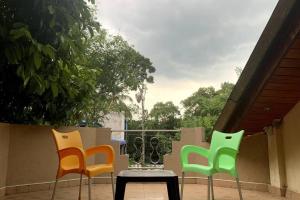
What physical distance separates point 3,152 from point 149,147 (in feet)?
9.95

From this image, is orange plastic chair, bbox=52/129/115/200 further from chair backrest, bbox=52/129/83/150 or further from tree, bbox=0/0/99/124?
tree, bbox=0/0/99/124

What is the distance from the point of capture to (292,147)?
3.96m

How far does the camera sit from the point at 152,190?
4.72 m

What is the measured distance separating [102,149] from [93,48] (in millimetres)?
7198

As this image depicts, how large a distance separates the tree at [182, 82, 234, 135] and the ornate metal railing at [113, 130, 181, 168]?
447 centimetres

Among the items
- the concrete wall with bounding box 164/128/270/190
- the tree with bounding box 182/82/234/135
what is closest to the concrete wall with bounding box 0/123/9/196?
the concrete wall with bounding box 164/128/270/190

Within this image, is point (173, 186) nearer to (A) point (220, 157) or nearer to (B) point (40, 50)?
(A) point (220, 157)

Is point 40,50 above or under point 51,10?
under

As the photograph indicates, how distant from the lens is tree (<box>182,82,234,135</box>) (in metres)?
11.2

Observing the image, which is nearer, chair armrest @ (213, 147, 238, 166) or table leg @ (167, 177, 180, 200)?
table leg @ (167, 177, 180, 200)

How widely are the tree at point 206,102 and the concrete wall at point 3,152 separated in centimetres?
729

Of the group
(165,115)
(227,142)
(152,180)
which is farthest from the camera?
(165,115)

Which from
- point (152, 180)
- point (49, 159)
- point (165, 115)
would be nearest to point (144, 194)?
point (49, 159)

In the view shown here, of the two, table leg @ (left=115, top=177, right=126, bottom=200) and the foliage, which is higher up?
the foliage
